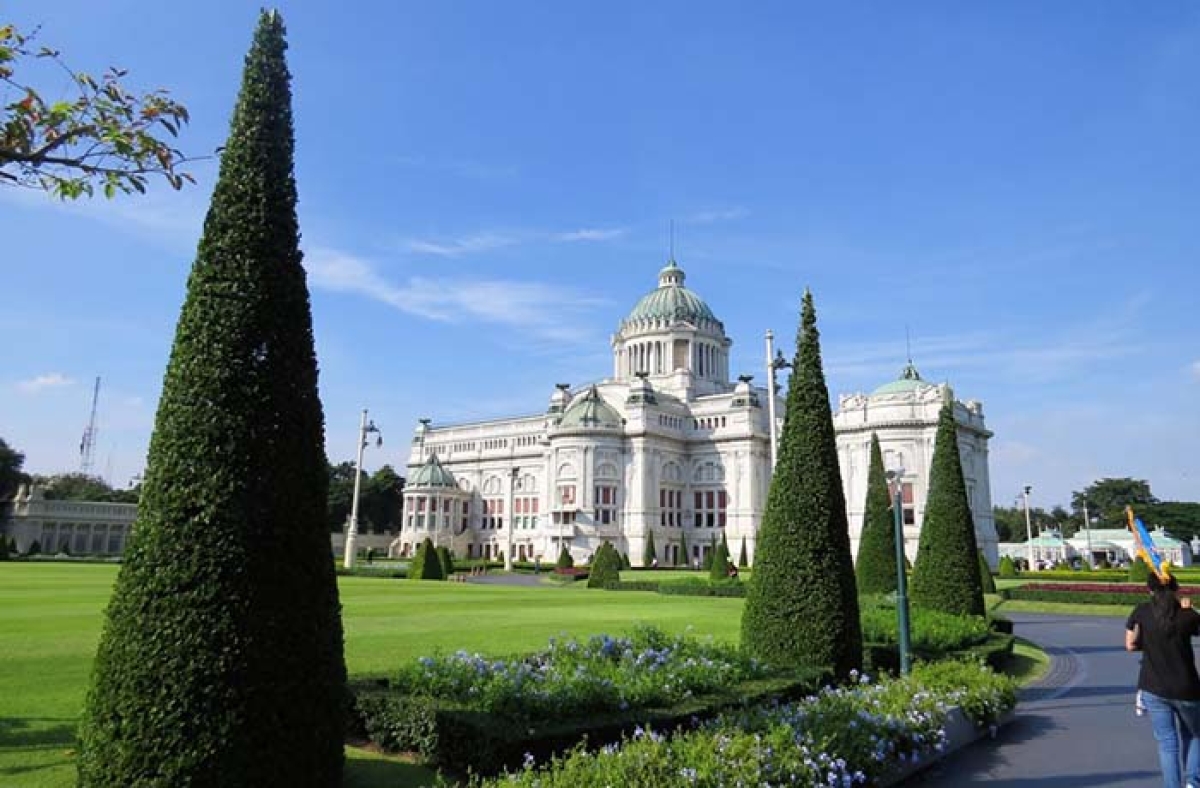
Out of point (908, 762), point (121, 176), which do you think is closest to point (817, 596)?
point (908, 762)

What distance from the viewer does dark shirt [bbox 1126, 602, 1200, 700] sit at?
8.88 m

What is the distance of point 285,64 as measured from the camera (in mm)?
8039

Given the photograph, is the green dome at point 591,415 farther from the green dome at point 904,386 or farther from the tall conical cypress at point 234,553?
the tall conical cypress at point 234,553

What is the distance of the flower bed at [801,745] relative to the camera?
7.49 metres

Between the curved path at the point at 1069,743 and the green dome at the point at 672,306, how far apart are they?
281ft

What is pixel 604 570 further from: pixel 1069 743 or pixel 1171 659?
pixel 1171 659

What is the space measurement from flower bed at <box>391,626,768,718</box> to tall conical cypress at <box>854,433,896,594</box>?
1826 cm

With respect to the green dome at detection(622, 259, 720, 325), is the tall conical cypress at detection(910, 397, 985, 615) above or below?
below

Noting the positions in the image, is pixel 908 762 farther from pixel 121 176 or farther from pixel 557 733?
pixel 121 176

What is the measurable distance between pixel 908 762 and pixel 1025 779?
1516 mm

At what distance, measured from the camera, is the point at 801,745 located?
8.83 meters

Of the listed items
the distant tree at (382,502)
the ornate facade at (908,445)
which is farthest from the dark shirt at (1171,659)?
the distant tree at (382,502)

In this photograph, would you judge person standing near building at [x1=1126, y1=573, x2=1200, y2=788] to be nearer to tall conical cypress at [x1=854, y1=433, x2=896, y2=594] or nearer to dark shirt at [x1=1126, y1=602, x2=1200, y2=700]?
dark shirt at [x1=1126, y1=602, x2=1200, y2=700]

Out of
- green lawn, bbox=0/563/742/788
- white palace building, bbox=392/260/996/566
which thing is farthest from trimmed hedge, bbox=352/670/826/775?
white palace building, bbox=392/260/996/566
